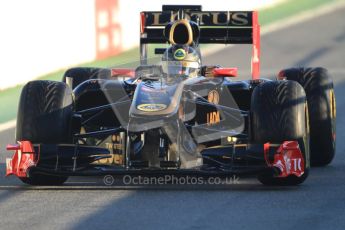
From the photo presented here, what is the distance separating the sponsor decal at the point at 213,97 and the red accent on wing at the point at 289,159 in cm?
149

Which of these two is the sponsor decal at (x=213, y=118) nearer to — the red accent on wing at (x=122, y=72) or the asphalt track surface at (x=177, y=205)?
the asphalt track surface at (x=177, y=205)

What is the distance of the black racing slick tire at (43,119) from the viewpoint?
10992 millimetres

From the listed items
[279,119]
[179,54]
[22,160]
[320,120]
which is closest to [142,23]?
[179,54]

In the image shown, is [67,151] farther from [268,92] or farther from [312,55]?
[312,55]

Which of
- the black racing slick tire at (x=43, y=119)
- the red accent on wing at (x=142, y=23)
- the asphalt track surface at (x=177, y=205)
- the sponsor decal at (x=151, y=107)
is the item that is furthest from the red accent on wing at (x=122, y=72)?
the sponsor decal at (x=151, y=107)

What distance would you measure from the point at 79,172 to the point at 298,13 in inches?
865

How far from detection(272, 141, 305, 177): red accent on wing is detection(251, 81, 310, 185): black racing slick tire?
0.09 metres

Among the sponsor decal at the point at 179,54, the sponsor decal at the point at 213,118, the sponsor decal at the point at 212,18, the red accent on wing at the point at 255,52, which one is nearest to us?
the sponsor decal at the point at 213,118

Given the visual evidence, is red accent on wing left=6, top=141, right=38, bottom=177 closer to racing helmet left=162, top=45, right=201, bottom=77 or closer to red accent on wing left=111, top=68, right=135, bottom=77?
racing helmet left=162, top=45, right=201, bottom=77

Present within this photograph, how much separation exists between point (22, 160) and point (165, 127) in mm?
1404

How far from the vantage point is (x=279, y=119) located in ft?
35.4

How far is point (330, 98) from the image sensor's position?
12.8m

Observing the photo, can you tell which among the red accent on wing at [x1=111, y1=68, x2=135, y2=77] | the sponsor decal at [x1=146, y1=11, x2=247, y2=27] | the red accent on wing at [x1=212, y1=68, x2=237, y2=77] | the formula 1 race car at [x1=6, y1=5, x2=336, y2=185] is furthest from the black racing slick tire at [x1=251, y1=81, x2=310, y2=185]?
the sponsor decal at [x1=146, y1=11, x2=247, y2=27]

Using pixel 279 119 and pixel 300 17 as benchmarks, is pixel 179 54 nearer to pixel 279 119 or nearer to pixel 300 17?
pixel 279 119
